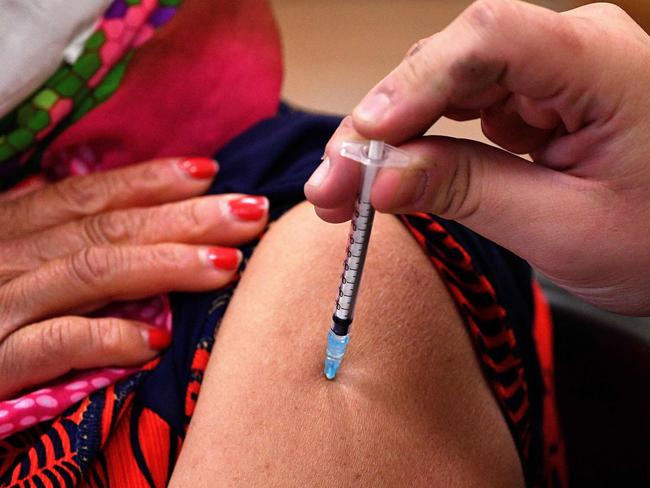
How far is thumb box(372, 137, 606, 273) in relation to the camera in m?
0.50

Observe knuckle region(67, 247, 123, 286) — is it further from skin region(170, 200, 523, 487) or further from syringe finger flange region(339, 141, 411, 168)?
syringe finger flange region(339, 141, 411, 168)

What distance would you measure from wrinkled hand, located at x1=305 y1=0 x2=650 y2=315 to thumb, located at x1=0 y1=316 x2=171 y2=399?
26cm

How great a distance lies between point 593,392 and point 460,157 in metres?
0.51

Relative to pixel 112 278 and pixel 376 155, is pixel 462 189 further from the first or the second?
pixel 112 278

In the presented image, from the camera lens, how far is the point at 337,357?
21.9 inches

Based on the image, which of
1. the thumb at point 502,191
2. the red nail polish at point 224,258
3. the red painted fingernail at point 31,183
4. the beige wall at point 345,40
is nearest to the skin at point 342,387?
the red nail polish at point 224,258

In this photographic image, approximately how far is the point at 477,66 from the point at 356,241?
0.54ft

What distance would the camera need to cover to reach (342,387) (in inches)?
22.1

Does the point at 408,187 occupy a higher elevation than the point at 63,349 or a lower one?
higher

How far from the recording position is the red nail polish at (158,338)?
0.67 meters

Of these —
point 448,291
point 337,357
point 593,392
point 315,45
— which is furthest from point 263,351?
point 315,45

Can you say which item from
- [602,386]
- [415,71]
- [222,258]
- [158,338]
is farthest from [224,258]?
[602,386]

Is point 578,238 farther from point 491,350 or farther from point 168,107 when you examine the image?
point 168,107

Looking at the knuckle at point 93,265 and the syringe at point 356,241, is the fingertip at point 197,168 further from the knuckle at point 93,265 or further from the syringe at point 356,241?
the syringe at point 356,241
